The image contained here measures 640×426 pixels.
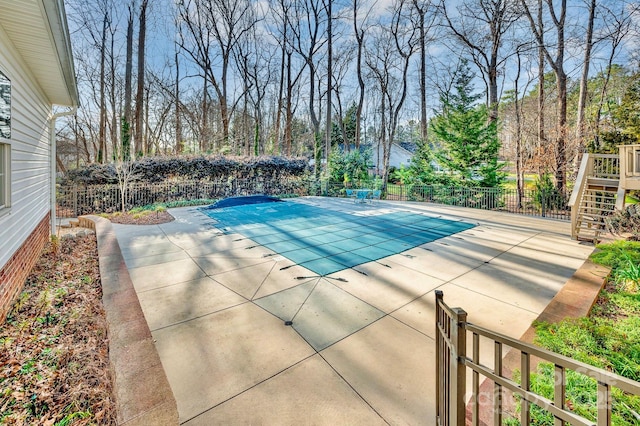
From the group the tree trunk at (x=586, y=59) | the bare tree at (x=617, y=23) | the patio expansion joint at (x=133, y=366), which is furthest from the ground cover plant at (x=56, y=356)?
the bare tree at (x=617, y=23)

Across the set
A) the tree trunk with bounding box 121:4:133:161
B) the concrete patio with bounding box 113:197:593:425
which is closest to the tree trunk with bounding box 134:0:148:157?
the tree trunk with bounding box 121:4:133:161

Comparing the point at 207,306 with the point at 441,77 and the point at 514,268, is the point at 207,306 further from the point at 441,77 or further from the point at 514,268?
the point at 441,77

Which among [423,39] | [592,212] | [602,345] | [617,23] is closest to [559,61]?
[617,23]

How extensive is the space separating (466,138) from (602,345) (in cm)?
1202

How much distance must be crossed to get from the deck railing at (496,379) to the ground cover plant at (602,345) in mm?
130

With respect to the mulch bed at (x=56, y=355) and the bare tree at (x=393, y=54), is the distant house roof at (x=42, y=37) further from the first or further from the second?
the bare tree at (x=393, y=54)

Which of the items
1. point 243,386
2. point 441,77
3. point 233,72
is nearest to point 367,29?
point 441,77

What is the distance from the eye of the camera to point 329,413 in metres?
1.96

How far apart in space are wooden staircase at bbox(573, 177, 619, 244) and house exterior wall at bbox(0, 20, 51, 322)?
32.8 feet

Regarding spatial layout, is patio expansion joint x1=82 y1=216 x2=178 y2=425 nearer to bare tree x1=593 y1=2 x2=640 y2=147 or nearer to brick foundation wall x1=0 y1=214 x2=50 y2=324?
brick foundation wall x1=0 y1=214 x2=50 y2=324

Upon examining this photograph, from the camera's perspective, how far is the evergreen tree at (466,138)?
41.8ft

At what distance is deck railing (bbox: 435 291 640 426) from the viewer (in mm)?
862

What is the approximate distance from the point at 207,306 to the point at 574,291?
4626mm

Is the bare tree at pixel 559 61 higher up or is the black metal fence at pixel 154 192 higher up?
the bare tree at pixel 559 61
